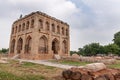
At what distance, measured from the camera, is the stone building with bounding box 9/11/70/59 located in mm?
26828

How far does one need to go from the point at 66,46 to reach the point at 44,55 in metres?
8.69

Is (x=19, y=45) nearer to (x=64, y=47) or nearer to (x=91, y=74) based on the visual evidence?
(x=64, y=47)

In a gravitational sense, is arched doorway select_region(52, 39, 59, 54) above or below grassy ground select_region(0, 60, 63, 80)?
above

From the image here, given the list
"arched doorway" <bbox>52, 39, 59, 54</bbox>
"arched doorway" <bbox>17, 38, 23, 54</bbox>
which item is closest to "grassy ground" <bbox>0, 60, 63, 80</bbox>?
"arched doorway" <bbox>52, 39, 59, 54</bbox>

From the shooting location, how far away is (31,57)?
26.0 metres

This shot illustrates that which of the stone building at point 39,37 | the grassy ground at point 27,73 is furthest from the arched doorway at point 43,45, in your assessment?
the grassy ground at point 27,73

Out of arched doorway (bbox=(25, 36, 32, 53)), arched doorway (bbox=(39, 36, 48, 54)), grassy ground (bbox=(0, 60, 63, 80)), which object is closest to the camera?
grassy ground (bbox=(0, 60, 63, 80))

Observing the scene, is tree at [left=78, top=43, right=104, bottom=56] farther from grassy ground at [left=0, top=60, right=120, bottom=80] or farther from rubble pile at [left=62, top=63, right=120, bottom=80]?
rubble pile at [left=62, top=63, right=120, bottom=80]

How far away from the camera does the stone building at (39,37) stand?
26.8m

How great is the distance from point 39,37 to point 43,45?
2.23 metres

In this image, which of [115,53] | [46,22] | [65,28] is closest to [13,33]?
[46,22]

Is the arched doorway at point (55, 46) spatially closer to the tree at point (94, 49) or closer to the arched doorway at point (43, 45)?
the arched doorway at point (43, 45)

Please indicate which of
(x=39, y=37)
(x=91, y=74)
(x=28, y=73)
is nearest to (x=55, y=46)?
(x=39, y=37)

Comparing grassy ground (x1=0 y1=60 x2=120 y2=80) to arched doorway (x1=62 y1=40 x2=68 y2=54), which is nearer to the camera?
grassy ground (x1=0 y1=60 x2=120 y2=80)
